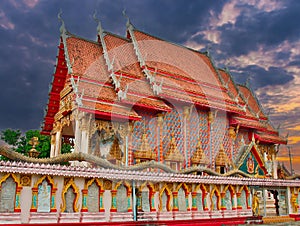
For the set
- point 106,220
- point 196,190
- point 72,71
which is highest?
point 72,71

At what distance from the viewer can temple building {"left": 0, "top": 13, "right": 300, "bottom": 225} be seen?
877 cm

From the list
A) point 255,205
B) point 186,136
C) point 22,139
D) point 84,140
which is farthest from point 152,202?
point 22,139

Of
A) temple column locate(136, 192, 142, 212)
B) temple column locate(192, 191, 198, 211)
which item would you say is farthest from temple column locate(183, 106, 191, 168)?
temple column locate(136, 192, 142, 212)

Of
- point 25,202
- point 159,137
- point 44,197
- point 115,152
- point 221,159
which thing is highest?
A: point 159,137

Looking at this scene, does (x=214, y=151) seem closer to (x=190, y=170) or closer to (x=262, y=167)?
(x=262, y=167)

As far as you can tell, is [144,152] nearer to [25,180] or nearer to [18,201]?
[25,180]

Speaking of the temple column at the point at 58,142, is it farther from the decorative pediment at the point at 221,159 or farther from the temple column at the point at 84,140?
the decorative pediment at the point at 221,159

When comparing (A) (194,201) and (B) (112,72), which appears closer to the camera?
(A) (194,201)

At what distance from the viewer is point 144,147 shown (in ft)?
57.1

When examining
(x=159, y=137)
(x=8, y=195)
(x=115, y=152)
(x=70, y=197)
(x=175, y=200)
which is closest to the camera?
(x=8, y=195)

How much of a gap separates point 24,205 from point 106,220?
7.30ft

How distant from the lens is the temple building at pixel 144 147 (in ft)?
28.8

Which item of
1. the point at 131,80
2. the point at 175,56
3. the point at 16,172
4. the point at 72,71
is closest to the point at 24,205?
the point at 16,172

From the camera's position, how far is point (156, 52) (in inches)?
878
